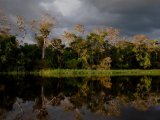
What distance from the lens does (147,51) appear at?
95.5m

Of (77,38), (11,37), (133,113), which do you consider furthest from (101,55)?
(133,113)

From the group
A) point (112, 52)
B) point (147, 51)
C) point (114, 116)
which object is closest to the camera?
point (114, 116)

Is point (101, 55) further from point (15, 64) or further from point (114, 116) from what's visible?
point (114, 116)

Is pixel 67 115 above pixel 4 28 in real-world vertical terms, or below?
below

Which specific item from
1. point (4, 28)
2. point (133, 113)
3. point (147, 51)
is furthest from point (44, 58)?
point (133, 113)

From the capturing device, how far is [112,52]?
89188mm

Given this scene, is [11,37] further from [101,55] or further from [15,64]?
[101,55]

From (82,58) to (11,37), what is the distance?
16.0 m

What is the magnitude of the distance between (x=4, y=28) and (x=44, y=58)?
14.5 m

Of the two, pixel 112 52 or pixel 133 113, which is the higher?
pixel 112 52

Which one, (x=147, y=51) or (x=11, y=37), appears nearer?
(x=11, y=37)

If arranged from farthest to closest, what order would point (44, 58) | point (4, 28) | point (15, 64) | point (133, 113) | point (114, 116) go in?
point (44, 58), point (15, 64), point (4, 28), point (133, 113), point (114, 116)

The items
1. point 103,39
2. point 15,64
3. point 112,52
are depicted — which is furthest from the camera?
point 112,52

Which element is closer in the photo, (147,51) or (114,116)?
(114,116)
